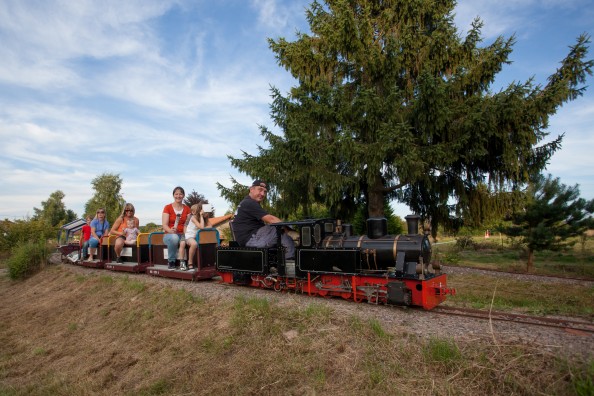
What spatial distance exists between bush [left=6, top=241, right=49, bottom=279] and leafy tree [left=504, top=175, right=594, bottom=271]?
65.8ft

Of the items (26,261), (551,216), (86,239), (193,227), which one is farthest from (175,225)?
(551,216)

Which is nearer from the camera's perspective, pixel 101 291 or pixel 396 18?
pixel 101 291

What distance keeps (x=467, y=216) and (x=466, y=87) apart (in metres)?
4.93

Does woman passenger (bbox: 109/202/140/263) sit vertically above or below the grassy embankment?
above

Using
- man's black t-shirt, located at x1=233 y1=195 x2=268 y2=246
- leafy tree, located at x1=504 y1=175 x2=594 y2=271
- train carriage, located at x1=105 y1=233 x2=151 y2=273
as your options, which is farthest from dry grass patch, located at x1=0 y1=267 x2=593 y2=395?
leafy tree, located at x1=504 y1=175 x2=594 y2=271

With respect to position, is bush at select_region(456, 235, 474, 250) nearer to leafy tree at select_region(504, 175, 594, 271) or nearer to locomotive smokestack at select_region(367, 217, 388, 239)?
leafy tree at select_region(504, 175, 594, 271)

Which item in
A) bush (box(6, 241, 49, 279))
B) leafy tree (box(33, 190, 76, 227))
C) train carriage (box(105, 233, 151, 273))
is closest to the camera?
train carriage (box(105, 233, 151, 273))

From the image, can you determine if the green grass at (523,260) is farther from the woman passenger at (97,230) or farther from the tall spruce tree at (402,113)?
the woman passenger at (97,230)

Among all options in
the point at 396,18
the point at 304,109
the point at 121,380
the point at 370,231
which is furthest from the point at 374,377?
the point at 396,18

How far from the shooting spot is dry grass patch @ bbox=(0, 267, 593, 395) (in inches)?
139

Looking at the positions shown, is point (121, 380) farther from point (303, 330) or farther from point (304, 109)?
point (304, 109)

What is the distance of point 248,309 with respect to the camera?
5652 mm

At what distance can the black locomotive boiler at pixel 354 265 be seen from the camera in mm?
5691

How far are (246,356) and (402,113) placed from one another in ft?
35.2
